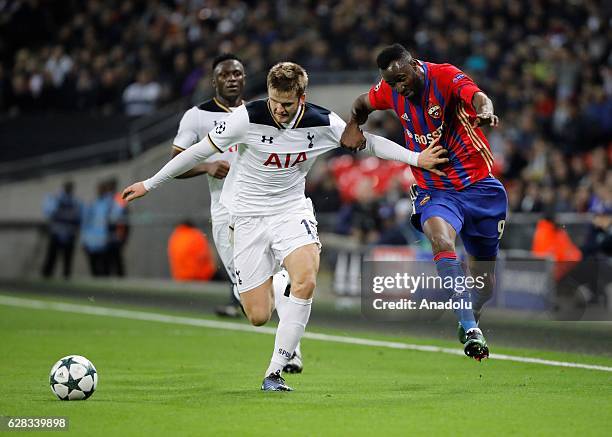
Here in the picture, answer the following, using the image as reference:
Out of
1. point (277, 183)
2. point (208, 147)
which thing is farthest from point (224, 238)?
point (208, 147)

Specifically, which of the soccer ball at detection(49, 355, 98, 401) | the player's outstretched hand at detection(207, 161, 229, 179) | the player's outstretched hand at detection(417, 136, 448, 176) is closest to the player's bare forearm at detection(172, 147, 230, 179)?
the player's outstretched hand at detection(207, 161, 229, 179)

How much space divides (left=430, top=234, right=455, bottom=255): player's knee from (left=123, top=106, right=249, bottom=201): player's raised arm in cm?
171

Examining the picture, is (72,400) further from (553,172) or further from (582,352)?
(553,172)

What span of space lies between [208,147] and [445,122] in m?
1.96

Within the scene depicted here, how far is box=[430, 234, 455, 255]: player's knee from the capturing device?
9.38m

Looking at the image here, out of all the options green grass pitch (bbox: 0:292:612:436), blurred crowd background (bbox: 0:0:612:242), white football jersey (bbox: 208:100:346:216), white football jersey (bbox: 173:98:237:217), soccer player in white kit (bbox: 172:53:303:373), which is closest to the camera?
green grass pitch (bbox: 0:292:612:436)

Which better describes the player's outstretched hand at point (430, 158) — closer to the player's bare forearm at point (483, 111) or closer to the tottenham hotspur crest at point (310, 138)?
the player's bare forearm at point (483, 111)

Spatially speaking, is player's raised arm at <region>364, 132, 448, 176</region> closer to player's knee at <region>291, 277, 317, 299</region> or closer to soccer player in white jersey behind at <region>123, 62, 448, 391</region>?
soccer player in white jersey behind at <region>123, 62, 448, 391</region>

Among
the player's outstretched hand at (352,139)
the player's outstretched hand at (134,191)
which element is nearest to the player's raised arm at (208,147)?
the player's outstretched hand at (134,191)

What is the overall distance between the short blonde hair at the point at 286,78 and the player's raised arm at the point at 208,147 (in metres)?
0.45

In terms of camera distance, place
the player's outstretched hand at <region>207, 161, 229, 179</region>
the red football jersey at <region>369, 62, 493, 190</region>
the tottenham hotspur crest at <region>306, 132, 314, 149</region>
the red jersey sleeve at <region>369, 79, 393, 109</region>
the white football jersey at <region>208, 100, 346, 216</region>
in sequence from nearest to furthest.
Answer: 1. the white football jersey at <region>208, 100, 346, 216</region>
2. the tottenham hotspur crest at <region>306, 132, 314, 149</region>
3. the red football jersey at <region>369, 62, 493, 190</region>
4. the red jersey sleeve at <region>369, 79, 393, 109</region>
5. the player's outstretched hand at <region>207, 161, 229, 179</region>

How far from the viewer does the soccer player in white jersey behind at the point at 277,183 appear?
28.4ft

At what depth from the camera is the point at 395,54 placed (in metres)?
9.30

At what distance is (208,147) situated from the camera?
8875 mm
